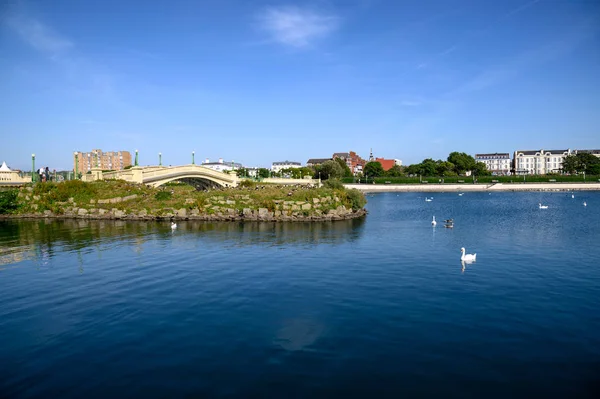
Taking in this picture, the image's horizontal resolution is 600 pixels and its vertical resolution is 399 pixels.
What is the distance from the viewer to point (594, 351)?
13.4 meters

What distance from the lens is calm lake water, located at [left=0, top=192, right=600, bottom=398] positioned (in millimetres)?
11664

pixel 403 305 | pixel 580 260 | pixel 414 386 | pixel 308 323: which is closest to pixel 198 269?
pixel 308 323

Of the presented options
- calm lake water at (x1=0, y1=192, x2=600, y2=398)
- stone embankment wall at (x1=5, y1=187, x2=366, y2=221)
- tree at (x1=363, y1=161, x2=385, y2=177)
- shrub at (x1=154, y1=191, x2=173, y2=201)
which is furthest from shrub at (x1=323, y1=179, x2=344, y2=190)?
tree at (x1=363, y1=161, x2=385, y2=177)

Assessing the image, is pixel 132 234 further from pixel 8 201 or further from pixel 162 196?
pixel 8 201

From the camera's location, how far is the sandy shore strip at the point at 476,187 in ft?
424

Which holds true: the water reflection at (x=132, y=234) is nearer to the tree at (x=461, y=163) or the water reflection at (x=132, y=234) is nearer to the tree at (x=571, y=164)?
the tree at (x=461, y=163)

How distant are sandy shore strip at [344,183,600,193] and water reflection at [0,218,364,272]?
84.0 metres

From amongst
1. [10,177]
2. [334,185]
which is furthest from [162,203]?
[10,177]

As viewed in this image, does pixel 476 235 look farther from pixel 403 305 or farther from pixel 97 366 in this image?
pixel 97 366

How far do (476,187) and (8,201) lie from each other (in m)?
129

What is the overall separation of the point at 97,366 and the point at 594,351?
1598 cm

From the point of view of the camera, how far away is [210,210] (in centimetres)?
5209

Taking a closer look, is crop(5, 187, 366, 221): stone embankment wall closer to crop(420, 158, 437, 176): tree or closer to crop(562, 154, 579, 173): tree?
crop(420, 158, 437, 176): tree

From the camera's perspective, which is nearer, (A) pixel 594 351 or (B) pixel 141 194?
(A) pixel 594 351
